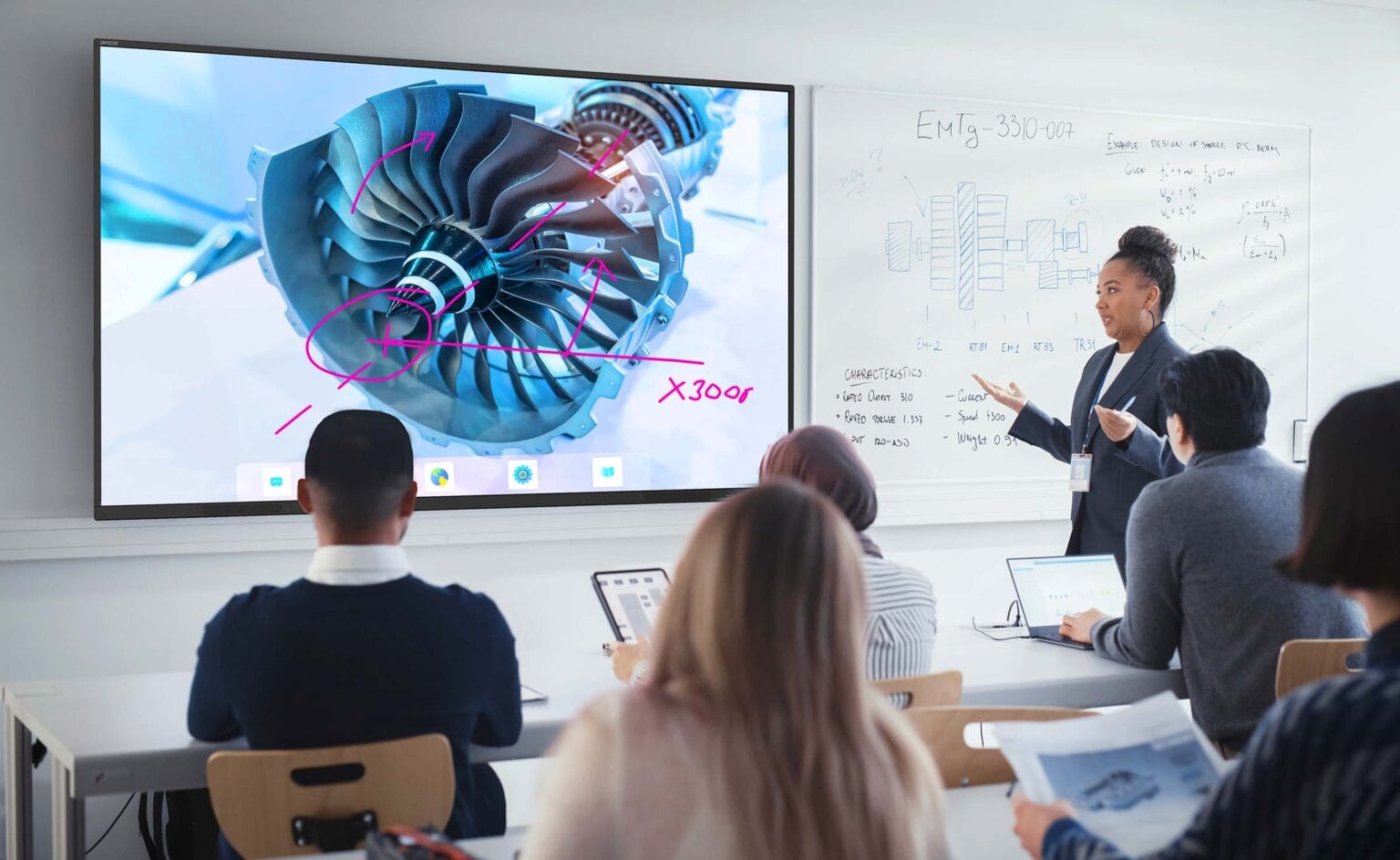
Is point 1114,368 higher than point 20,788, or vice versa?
point 1114,368

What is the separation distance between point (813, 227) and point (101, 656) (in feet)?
8.38

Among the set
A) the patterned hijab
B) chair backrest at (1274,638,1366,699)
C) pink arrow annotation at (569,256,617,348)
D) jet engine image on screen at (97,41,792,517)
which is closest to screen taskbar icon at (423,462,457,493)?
jet engine image on screen at (97,41,792,517)

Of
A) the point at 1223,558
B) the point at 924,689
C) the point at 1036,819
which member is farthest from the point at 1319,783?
the point at 1223,558

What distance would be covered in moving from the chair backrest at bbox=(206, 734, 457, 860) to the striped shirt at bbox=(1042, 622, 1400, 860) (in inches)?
41.7

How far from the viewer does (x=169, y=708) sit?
2.41 meters

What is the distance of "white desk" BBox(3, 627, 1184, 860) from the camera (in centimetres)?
210

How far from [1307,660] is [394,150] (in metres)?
2.71

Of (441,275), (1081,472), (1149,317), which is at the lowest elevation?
(1081,472)

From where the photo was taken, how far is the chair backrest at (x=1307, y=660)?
2279 millimetres

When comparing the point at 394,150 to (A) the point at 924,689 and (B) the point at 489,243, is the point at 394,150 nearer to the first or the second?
(B) the point at 489,243

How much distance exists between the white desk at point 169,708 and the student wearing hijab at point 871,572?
27 centimetres

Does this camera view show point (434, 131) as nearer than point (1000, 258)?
Yes

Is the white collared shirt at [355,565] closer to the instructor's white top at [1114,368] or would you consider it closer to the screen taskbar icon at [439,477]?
the screen taskbar icon at [439,477]

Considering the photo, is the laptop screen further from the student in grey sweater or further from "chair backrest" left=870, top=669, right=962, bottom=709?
"chair backrest" left=870, top=669, right=962, bottom=709
